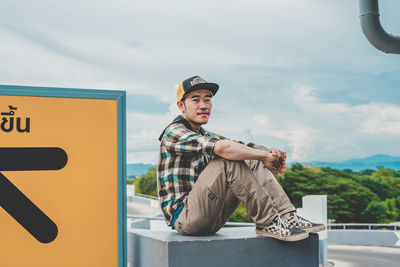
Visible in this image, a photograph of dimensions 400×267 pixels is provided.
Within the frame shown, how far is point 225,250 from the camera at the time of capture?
10.7 feet

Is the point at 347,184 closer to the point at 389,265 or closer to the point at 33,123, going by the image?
the point at 389,265

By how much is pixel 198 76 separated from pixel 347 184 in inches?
1432

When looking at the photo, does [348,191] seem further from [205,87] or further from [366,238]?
[205,87]

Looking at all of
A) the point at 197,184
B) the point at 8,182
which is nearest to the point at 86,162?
the point at 8,182

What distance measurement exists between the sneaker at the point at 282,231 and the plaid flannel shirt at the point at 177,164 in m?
0.60

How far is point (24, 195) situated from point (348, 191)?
3672 centimetres

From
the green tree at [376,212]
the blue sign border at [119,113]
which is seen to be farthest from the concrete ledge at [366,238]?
the green tree at [376,212]

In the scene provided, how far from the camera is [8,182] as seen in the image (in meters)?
2.95

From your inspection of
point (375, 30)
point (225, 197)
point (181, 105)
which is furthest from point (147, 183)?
point (225, 197)

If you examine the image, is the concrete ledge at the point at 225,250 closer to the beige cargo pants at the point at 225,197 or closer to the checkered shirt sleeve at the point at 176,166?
the beige cargo pants at the point at 225,197

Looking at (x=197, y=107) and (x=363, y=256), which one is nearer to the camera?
(x=197, y=107)

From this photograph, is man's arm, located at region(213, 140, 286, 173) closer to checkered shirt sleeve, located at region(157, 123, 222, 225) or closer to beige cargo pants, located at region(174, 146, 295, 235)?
beige cargo pants, located at region(174, 146, 295, 235)

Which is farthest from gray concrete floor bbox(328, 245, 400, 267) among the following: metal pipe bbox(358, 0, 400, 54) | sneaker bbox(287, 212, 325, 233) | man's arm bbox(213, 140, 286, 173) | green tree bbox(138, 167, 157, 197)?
green tree bbox(138, 167, 157, 197)

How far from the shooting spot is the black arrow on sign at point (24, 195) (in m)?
2.93
